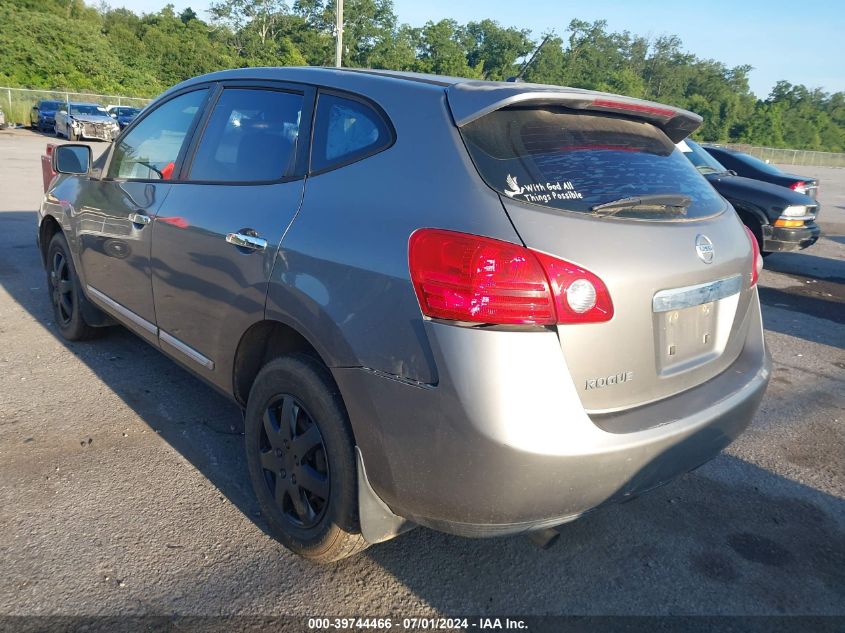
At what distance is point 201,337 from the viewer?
10.0 ft

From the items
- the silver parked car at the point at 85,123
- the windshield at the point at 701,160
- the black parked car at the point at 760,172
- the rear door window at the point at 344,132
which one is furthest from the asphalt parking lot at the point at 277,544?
the silver parked car at the point at 85,123

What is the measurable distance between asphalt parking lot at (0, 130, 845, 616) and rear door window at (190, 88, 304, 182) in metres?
1.41

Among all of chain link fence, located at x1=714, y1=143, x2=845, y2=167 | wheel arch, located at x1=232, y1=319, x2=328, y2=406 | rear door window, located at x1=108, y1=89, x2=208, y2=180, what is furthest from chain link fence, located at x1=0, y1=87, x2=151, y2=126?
chain link fence, located at x1=714, y1=143, x2=845, y2=167

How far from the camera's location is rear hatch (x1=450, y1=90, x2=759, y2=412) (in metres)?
2.03

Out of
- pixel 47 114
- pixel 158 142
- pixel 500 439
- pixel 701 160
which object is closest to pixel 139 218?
pixel 158 142

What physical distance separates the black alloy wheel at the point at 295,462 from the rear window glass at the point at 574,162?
3.67 ft

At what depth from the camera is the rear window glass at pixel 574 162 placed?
2.12 metres

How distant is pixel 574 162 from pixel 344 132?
858 mm

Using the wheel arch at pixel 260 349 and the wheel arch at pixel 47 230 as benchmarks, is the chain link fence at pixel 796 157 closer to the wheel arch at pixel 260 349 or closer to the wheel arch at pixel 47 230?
the wheel arch at pixel 47 230

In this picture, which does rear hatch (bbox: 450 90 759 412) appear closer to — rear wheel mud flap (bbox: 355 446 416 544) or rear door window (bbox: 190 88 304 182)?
rear wheel mud flap (bbox: 355 446 416 544)

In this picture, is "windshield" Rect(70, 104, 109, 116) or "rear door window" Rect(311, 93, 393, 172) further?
"windshield" Rect(70, 104, 109, 116)

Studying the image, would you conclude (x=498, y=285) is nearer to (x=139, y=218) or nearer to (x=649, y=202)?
(x=649, y=202)

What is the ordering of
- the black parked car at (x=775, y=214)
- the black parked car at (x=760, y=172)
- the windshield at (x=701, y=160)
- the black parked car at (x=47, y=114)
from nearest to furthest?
the black parked car at (x=775, y=214) → the windshield at (x=701, y=160) → the black parked car at (x=760, y=172) → the black parked car at (x=47, y=114)

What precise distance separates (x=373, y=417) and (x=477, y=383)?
42 centimetres
